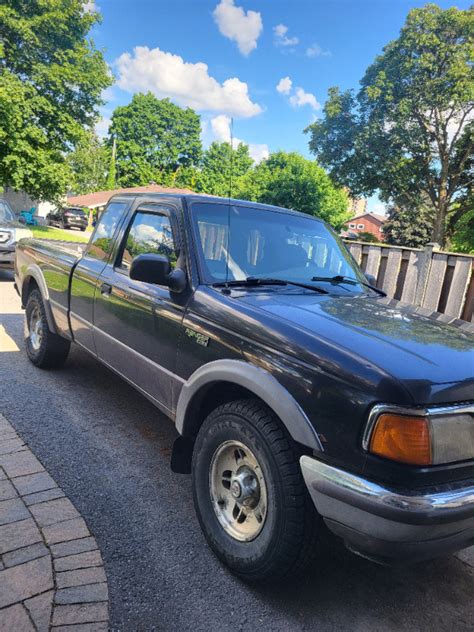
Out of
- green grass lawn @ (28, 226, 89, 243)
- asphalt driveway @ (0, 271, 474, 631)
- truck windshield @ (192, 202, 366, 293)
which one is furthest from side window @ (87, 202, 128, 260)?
green grass lawn @ (28, 226, 89, 243)

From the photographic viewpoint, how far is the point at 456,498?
179 cm

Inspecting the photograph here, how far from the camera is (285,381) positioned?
209cm

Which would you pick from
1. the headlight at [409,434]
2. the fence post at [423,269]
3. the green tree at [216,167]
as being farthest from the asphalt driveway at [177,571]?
the green tree at [216,167]

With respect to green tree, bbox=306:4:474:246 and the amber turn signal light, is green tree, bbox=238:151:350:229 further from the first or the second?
the amber turn signal light

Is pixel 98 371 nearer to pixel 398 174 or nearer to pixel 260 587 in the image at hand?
pixel 260 587

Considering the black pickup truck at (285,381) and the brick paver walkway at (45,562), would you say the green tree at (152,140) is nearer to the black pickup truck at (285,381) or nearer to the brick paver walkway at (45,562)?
the black pickup truck at (285,381)

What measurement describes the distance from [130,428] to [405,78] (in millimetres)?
25752

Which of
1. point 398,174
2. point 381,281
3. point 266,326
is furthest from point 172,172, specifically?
point 266,326

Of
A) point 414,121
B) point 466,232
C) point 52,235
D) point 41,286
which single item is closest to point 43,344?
point 41,286

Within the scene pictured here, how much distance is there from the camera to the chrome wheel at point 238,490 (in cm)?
226

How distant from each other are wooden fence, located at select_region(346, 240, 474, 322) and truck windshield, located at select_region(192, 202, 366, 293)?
2.64 m

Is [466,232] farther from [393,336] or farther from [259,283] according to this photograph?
[393,336]

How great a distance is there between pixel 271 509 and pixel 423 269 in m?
4.75

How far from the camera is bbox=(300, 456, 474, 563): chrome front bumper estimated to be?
1.72 metres
